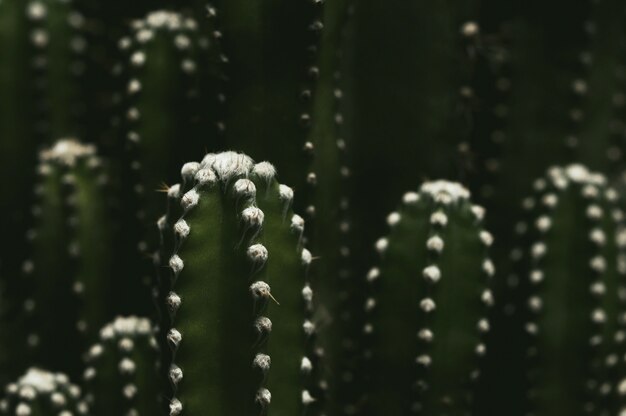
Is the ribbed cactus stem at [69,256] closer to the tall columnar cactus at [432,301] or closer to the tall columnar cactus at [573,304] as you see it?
the tall columnar cactus at [432,301]

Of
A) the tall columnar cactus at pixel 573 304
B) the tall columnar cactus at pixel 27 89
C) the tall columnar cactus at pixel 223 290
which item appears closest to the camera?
the tall columnar cactus at pixel 223 290

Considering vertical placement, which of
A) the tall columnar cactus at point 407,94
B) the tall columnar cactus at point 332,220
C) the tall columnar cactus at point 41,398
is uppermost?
the tall columnar cactus at point 407,94

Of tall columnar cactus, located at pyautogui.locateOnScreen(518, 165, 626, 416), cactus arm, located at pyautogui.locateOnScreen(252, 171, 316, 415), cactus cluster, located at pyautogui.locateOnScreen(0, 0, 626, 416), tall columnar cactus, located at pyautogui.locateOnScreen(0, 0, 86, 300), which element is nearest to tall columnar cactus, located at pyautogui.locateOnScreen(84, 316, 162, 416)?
cactus cluster, located at pyautogui.locateOnScreen(0, 0, 626, 416)

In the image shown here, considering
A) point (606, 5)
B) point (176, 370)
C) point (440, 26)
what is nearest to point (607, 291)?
point (440, 26)

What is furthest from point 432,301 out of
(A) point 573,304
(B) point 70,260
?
(B) point 70,260

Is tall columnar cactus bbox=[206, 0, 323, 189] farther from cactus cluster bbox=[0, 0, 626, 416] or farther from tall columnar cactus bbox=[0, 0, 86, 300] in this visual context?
tall columnar cactus bbox=[0, 0, 86, 300]

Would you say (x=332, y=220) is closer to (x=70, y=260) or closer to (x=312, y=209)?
(x=312, y=209)

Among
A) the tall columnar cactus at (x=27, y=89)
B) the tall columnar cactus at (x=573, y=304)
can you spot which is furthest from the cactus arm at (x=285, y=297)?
the tall columnar cactus at (x=27, y=89)

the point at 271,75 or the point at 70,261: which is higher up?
the point at 271,75
